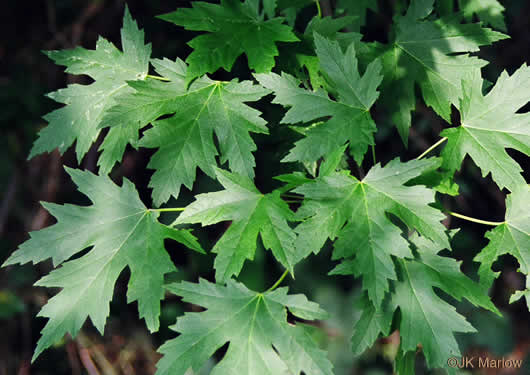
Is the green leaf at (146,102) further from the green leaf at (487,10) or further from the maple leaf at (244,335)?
the green leaf at (487,10)

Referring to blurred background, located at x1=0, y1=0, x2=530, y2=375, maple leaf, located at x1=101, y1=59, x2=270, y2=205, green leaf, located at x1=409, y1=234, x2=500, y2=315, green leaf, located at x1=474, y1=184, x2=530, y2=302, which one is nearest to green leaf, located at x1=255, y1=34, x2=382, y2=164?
maple leaf, located at x1=101, y1=59, x2=270, y2=205

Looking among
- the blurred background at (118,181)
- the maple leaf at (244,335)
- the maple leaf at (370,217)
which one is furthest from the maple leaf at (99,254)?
the blurred background at (118,181)

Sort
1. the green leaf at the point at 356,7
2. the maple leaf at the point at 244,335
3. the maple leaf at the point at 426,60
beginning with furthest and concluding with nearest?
the green leaf at the point at 356,7 < the maple leaf at the point at 426,60 < the maple leaf at the point at 244,335

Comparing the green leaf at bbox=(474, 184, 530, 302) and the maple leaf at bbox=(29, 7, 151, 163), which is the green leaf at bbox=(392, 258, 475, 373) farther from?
the maple leaf at bbox=(29, 7, 151, 163)

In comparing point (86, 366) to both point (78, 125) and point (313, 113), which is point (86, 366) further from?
point (313, 113)

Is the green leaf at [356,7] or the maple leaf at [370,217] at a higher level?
the green leaf at [356,7]

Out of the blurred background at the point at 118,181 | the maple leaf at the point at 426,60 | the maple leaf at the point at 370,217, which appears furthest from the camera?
the blurred background at the point at 118,181

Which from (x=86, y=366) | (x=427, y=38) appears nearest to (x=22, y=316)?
(x=86, y=366)
